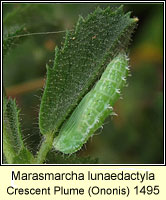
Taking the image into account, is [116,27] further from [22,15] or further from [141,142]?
[141,142]

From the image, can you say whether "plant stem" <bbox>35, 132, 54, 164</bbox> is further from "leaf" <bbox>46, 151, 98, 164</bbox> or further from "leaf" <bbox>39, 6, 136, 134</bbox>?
"leaf" <bbox>46, 151, 98, 164</bbox>

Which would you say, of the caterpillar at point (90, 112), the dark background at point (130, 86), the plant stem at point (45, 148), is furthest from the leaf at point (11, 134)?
the dark background at point (130, 86)

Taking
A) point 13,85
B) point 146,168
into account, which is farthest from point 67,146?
point 13,85

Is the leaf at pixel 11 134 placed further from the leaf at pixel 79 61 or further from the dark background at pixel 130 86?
the dark background at pixel 130 86

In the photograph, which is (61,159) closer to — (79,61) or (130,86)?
(79,61)

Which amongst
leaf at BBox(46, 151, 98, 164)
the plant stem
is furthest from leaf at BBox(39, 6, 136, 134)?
leaf at BBox(46, 151, 98, 164)
